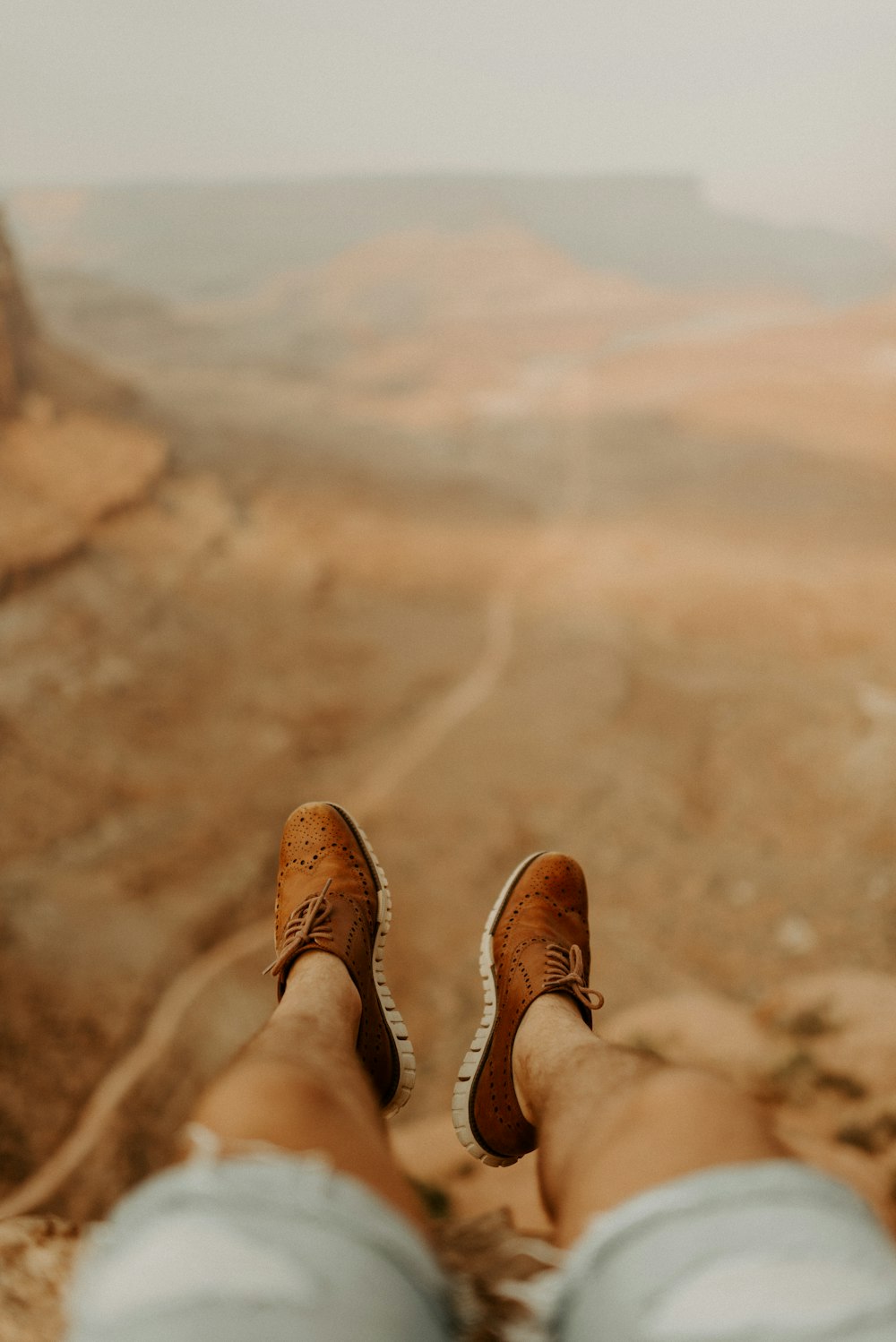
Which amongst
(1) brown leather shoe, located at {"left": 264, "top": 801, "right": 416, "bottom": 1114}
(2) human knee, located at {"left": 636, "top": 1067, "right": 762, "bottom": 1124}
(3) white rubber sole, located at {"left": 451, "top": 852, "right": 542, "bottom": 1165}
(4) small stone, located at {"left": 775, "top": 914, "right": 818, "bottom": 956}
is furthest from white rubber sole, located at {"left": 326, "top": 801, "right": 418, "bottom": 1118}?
(4) small stone, located at {"left": 775, "top": 914, "right": 818, "bottom": 956}

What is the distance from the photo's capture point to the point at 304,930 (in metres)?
1.71

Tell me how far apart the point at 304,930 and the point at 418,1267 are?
0.98 meters

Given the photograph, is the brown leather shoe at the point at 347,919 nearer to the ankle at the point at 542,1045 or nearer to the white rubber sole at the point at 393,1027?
the white rubber sole at the point at 393,1027

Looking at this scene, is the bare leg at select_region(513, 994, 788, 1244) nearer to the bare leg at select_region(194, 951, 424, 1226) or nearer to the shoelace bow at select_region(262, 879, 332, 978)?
the bare leg at select_region(194, 951, 424, 1226)

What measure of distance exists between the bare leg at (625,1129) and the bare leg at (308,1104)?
0.22 meters

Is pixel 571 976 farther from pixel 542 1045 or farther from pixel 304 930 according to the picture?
pixel 304 930

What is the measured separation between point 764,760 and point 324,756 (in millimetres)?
3489

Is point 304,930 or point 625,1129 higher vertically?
point 625,1129

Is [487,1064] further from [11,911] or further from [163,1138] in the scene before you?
[11,911]

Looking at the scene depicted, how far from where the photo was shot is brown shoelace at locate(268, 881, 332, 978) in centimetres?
165

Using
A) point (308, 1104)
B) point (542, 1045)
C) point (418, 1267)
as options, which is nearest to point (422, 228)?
point (542, 1045)

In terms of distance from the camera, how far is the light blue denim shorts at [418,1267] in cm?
67

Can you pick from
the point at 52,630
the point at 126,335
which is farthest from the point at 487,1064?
the point at 126,335

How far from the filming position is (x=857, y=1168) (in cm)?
266
